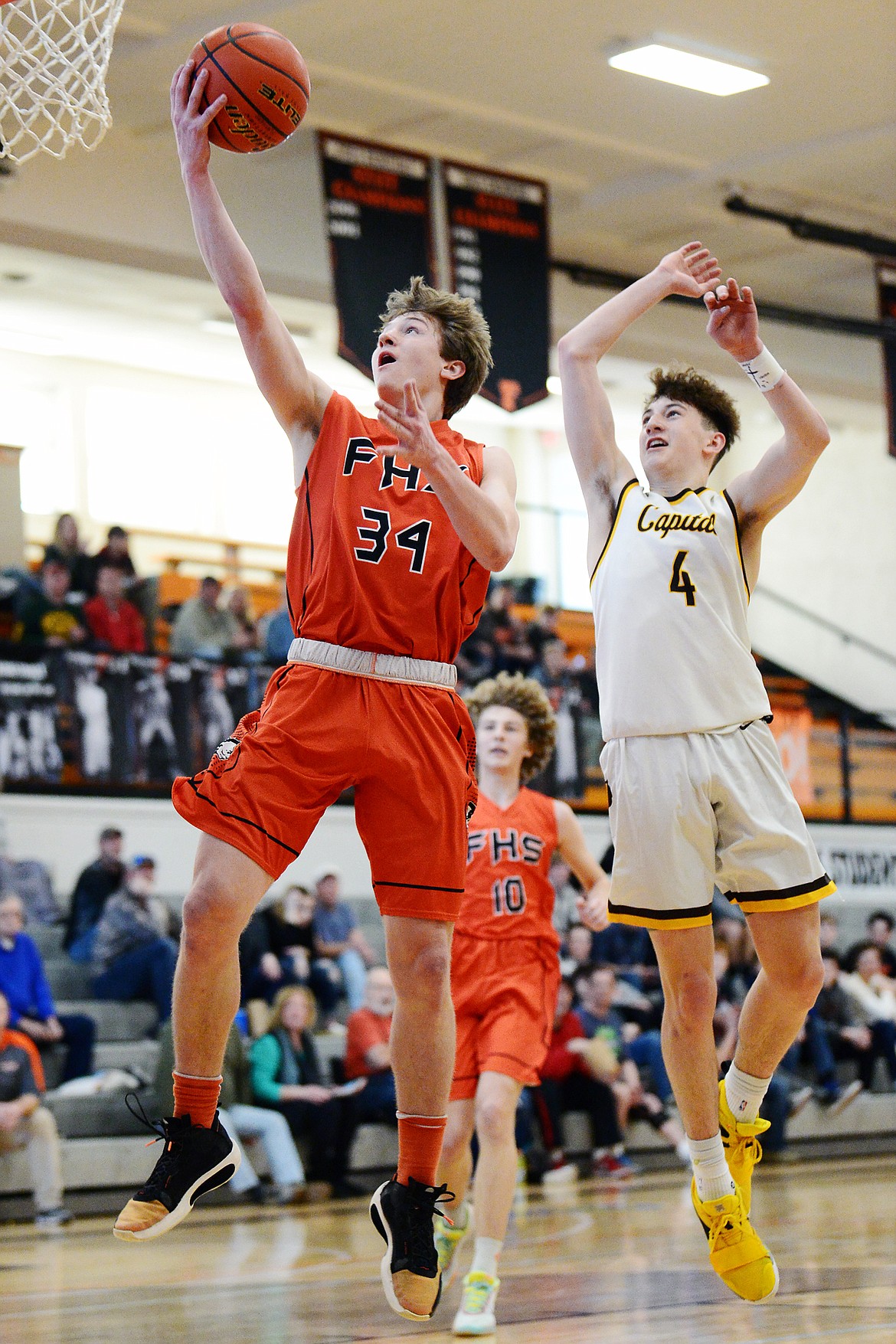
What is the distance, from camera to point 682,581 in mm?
4418

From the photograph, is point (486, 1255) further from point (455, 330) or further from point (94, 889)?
point (94, 889)

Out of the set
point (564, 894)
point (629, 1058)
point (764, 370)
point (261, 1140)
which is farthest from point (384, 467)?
point (564, 894)

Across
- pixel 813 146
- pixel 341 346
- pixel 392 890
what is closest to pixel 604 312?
pixel 392 890

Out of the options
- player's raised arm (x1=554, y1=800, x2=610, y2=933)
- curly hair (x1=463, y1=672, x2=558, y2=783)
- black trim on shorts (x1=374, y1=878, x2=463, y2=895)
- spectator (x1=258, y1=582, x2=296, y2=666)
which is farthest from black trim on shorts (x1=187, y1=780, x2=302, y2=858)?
spectator (x1=258, y1=582, x2=296, y2=666)

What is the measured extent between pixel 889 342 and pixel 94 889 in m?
7.64

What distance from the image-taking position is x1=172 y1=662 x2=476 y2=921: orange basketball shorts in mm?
3709

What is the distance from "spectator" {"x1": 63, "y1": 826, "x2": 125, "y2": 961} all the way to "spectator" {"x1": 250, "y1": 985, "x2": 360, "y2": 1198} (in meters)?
1.37

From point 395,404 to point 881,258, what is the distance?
11535 mm

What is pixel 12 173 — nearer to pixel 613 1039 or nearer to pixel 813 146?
pixel 813 146

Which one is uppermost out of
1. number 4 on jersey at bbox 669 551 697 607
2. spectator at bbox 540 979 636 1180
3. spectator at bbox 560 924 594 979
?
number 4 on jersey at bbox 669 551 697 607

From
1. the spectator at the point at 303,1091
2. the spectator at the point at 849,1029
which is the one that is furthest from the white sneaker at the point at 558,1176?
the spectator at the point at 849,1029

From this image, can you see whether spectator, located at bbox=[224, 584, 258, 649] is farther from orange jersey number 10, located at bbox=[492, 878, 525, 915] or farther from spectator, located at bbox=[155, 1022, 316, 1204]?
orange jersey number 10, located at bbox=[492, 878, 525, 915]

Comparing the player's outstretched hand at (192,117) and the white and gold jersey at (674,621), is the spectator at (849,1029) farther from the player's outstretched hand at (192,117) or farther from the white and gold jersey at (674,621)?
the player's outstretched hand at (192,117)

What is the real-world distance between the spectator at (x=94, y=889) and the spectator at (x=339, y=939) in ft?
4.15
